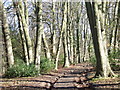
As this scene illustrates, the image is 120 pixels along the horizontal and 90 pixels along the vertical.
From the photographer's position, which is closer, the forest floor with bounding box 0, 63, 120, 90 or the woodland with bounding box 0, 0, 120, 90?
the forest floor with bounding box 0, 63, 120, 90

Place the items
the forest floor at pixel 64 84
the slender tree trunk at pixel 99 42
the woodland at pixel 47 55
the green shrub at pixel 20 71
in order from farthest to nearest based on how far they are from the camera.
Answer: the green shrub at pixel 20 71 → the slender tree trunk at pixel 99 42 → the woodland at pixel 47 55 → the forest floor at pixel 64 84

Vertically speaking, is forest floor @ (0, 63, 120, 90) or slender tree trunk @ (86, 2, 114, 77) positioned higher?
slender tree trunk @ (86, 2, 114, 77)

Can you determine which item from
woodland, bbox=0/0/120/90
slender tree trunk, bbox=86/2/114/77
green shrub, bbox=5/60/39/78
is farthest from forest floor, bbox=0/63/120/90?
green shrub, bbox=5/60/39/78

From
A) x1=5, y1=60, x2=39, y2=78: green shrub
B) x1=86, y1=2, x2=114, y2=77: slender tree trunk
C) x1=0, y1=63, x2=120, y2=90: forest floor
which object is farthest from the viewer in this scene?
x1=5, y1=60, x2=39, y2=78: green shrub

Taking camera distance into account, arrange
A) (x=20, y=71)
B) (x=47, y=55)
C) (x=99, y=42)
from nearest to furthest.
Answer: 1. (x=99, y=42)
2. (x=20, y=71)
3. (x=47, y=55)

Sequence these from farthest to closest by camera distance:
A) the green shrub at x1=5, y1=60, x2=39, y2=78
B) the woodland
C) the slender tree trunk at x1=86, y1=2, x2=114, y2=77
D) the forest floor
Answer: the green shrub at x1=5, y1=60, x2=39, y2=78 → the slender tree trunk at x1=86, y1=2, x2=114, y2=77 → the woodland → the forest floor

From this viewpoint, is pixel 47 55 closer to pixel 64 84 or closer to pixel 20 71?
pixel 20 71

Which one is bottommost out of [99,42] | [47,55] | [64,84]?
[64,84]

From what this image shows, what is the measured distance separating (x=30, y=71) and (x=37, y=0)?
613 cm

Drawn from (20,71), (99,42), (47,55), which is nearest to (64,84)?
(99,42)

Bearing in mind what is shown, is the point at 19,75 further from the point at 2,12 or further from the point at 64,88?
the point at 64,88

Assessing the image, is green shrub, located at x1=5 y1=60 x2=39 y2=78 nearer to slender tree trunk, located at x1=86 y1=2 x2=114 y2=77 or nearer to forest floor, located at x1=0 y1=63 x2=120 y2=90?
forest floor, located at x1=0 y1=63 x2=120 y2=90

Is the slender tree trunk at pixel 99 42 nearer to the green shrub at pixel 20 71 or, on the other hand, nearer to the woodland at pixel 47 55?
the woodland at pixel 47 55

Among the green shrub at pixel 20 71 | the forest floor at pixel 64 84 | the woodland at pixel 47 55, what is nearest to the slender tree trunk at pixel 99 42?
the woodland at pixel 47 55
